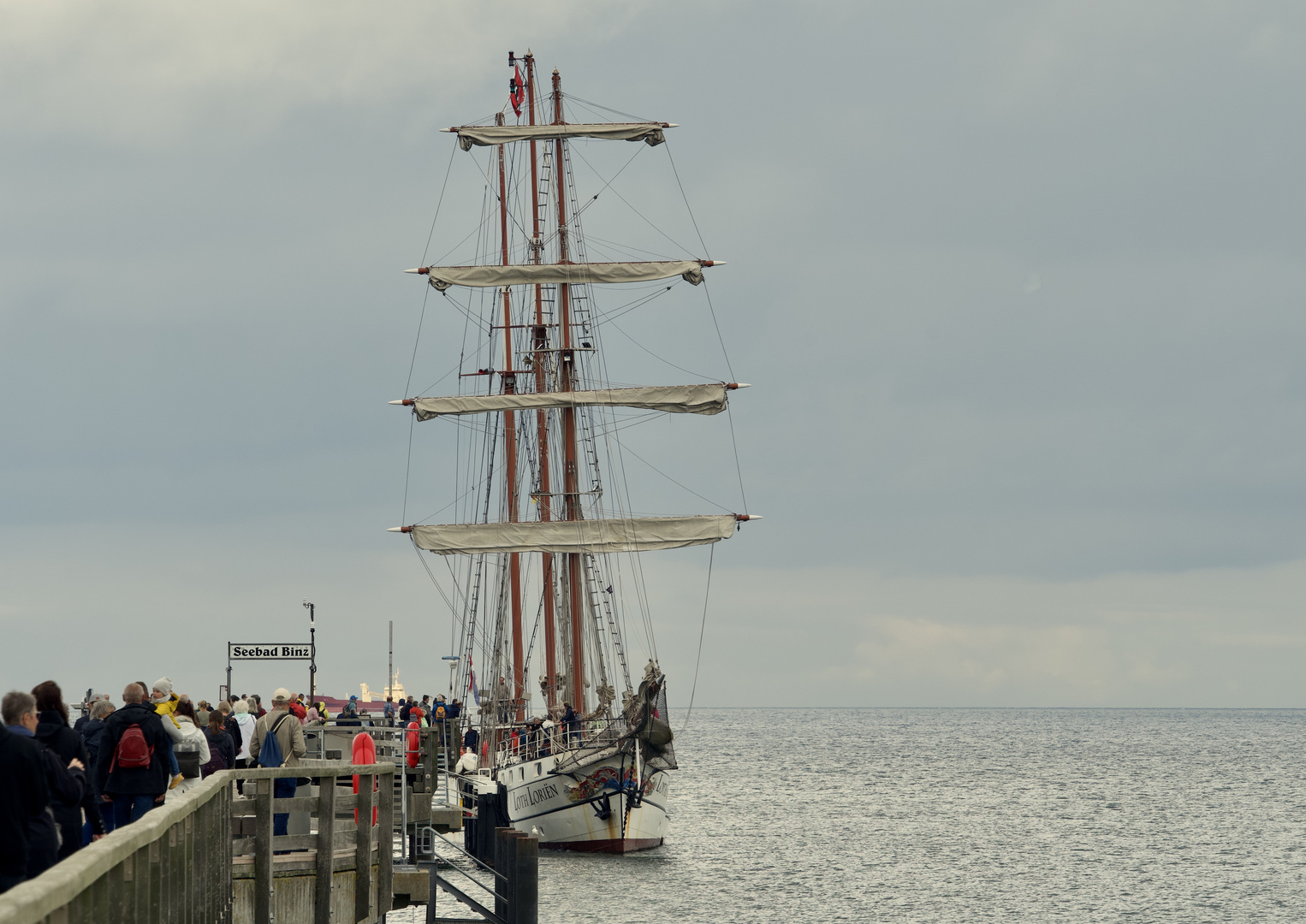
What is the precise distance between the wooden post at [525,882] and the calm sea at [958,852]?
848 cm

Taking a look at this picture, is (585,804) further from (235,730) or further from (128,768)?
(128,768)

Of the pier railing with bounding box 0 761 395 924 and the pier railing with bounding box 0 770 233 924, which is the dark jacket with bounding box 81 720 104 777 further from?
the pier railing with bounding box 0 770 233 924

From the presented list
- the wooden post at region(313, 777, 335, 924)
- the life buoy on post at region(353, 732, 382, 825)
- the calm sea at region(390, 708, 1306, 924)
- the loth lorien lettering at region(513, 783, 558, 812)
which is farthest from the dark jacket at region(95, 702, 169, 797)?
the loth lorien lettering at region(513, 783, 558, 812)

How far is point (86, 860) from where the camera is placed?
5457mm

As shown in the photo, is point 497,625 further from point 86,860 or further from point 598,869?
point 86,860

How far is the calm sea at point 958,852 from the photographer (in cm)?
3941

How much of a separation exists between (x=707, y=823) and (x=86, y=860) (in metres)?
59.3

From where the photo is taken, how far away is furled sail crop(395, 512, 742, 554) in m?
49.6

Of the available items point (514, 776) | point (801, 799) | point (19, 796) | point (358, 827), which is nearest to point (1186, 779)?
point (801, 799)

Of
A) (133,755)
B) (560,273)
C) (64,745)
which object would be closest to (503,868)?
(133,755)

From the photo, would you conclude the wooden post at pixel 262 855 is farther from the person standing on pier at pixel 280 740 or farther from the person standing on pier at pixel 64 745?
the person standing on pier at pixel 64 745

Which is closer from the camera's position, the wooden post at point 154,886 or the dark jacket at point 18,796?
the dark jacket at point 18,796

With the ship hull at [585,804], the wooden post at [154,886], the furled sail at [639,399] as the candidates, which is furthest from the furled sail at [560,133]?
the wooden post at [154,886]

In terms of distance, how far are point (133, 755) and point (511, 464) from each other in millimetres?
45220
